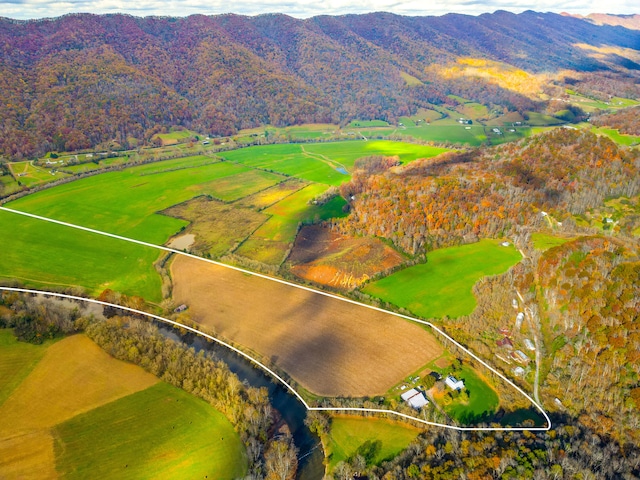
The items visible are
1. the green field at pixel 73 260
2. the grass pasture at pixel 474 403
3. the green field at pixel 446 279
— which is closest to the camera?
the grass pasture at pixel 474 403

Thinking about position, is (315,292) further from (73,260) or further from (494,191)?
(494,191)

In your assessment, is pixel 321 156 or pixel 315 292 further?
pixel 321 156

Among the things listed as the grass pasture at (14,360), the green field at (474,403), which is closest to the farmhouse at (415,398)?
the green field at (474,403)

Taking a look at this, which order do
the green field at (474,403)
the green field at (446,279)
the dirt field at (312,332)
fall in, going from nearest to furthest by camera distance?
1. the green field at (474,403)
2. the dirt field at (312,332)
3. the green field at (446,279)

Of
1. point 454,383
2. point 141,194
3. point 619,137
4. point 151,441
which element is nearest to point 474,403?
point 454,383

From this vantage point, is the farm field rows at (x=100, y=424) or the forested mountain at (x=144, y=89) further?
the forested mountain at (x=144, y=89)

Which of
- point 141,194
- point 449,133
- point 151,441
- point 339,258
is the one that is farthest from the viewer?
point 449,133

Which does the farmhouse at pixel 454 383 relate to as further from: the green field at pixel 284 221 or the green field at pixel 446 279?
the green field at pixel 284 221
